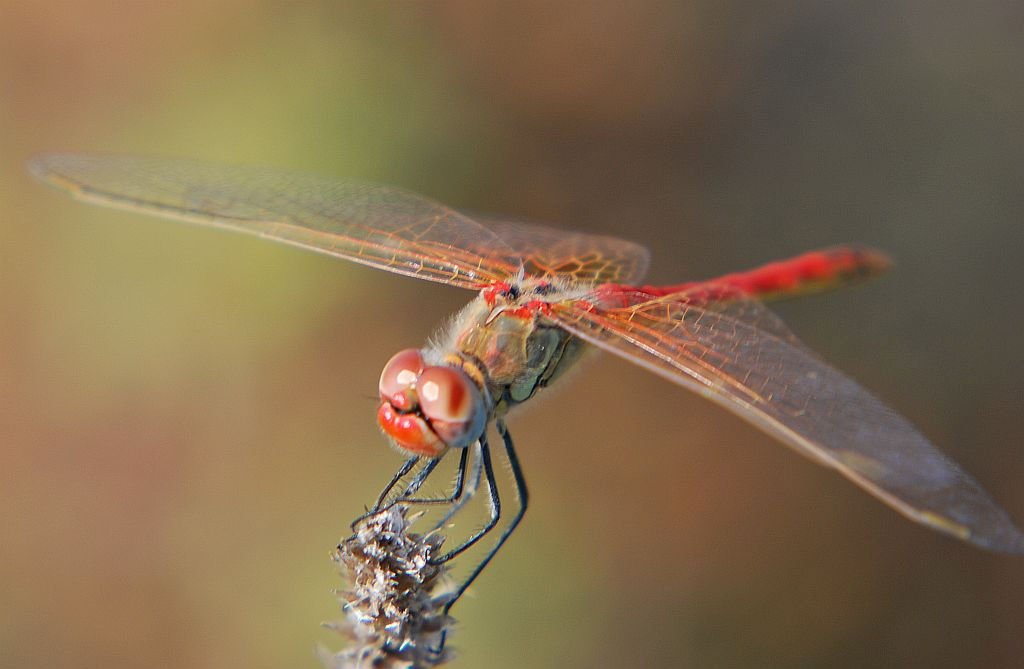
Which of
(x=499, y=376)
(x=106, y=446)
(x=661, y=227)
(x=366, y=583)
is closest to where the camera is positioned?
(x=366, y=583)

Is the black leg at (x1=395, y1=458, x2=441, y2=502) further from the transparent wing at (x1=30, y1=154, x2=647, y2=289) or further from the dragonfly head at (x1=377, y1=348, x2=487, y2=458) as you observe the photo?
the transparent wing at (x1=30, y1=154, x2=647, y2=289)

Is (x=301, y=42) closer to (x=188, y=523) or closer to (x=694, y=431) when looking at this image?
(x=188, y=523)

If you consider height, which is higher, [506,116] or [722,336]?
[506,116]

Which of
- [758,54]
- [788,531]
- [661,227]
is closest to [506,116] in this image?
[661,227]

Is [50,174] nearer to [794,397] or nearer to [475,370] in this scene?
[475,370]

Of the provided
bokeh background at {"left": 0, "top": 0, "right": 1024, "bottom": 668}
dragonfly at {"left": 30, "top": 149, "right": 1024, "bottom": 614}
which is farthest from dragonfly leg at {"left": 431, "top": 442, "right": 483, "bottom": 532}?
bokeh background at {"left": 0, "top": 0, "right": 1024, "bottom": 668}

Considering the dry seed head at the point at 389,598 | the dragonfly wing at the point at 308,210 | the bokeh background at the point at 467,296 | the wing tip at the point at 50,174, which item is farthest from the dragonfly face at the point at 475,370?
the bokeh background at the point at 467,296

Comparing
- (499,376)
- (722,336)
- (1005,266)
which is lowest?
(499,376)
